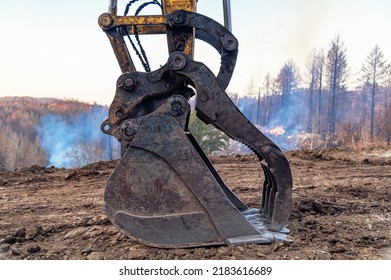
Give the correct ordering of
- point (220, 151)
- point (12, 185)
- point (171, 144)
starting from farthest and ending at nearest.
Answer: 1. point (220, 151)
2. point (12, 185)
3. point (171, 144)

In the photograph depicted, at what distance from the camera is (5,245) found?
13.9 feet

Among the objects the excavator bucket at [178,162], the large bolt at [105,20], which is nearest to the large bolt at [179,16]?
the excavator bucket at [178,162]

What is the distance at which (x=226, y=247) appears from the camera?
3635 millimetres

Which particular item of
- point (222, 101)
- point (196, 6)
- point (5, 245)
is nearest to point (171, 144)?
point (222, 101)

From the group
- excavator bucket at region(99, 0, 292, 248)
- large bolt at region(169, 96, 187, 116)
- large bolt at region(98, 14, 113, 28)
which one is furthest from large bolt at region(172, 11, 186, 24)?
large bolt at region(169, 96, 187, 116)

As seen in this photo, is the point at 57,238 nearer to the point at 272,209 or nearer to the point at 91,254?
the point at 91,254

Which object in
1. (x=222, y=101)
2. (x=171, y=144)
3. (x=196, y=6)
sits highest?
(x=196, y=6)

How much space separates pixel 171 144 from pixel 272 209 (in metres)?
1.13

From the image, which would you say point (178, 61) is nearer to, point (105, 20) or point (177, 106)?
point (177, 106)

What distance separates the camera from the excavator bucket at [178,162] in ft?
11.8

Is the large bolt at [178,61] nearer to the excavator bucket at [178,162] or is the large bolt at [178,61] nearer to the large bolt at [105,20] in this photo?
the excavator bucket at [178,162]

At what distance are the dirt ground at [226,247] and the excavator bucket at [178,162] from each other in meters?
0.17

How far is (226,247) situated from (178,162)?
0.75 meters

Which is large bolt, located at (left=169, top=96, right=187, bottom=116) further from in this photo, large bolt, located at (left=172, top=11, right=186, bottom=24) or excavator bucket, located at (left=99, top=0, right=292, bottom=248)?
large bolt, located at (left=172, top=11, right=186, bottom=24)
